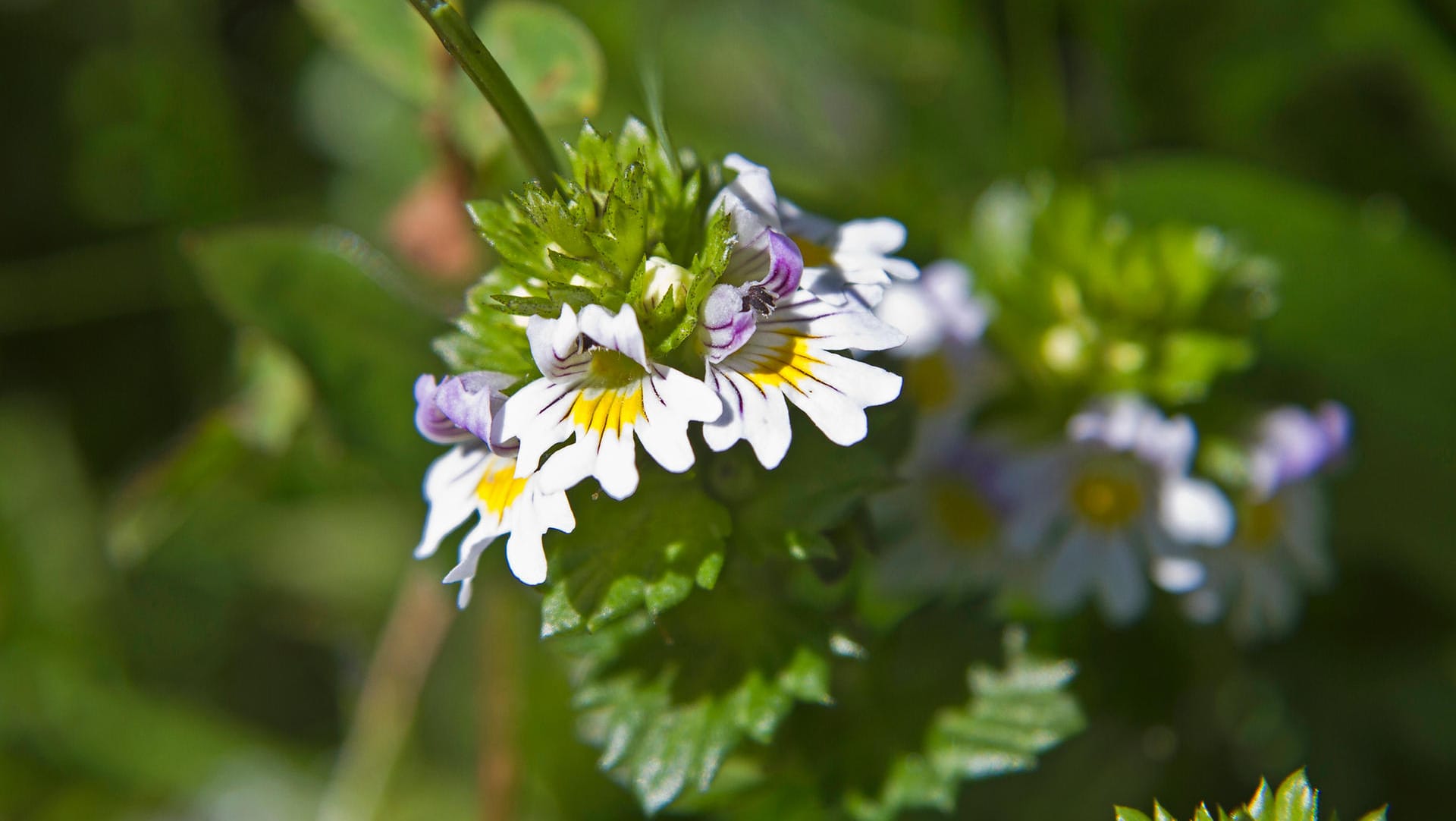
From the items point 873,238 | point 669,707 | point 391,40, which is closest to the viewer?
point 873,238

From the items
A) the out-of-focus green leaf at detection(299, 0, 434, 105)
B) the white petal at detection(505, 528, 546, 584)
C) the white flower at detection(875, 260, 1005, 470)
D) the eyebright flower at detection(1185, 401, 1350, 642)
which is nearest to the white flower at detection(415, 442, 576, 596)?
the white petal at detection(505, 528, 546, 584)

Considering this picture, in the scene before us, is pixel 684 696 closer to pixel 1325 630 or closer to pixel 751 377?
pixel 751 377

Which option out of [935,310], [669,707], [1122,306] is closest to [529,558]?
[669,707]

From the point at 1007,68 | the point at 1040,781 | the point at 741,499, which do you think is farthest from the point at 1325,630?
the point at 741,499

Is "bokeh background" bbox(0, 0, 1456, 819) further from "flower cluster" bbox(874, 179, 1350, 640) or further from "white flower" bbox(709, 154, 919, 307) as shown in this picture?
"white flower" bbox(709, 154, 919, 307)

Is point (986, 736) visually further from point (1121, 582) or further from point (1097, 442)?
point (1097, 442)

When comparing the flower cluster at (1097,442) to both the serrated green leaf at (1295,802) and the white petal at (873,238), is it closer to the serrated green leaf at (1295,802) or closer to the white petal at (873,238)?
the white petal at (873,238)
